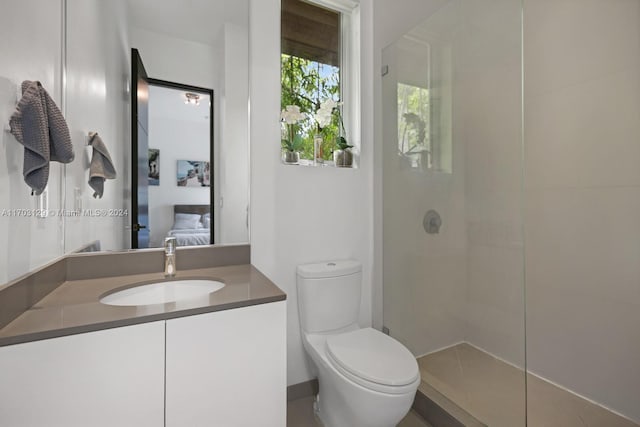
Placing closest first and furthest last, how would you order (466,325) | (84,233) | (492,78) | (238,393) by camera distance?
(238,393) < (84,233) < (492,78) < (466,325)

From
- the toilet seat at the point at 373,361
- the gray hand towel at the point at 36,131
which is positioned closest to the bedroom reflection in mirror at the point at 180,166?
the gray hand towel at the point at 36,131

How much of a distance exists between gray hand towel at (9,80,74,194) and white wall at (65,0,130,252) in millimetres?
275

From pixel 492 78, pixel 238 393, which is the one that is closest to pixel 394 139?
pixel 492 78

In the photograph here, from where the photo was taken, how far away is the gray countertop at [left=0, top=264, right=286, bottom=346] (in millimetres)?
740

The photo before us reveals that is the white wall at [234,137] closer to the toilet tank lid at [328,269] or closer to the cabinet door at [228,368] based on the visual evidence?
the toilet tank lid at [328,269]

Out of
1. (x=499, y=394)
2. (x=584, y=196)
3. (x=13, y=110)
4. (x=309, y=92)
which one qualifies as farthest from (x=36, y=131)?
(x=584, y=196)

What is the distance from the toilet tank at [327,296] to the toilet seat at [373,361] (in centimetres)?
15

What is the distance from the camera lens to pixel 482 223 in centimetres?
146

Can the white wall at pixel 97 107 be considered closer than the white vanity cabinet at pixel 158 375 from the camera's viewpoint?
No

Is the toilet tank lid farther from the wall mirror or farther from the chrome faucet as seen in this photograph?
the chrome faucet

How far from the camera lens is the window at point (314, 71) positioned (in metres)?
1.69

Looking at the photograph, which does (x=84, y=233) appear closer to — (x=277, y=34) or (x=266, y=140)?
(x=266, y=140)

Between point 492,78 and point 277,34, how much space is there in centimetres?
111

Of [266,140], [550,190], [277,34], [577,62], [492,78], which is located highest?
[277,34]
